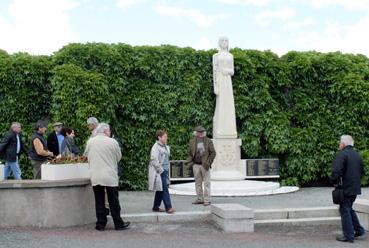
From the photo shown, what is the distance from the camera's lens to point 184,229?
9344mm

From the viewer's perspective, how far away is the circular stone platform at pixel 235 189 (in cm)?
1353

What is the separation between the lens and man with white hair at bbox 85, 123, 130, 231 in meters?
8.84

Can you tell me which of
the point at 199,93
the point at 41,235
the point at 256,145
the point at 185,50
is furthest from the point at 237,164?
the point at 41,235

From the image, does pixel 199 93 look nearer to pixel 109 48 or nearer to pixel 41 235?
pixel 109 48

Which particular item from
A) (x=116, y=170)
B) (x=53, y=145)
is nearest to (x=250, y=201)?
(x=116, y=170)

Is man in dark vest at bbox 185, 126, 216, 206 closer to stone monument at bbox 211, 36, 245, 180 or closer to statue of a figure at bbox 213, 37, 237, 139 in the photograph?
stone monument at bbox 211, 36, 245, 180

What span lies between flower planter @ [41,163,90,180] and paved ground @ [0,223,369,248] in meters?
0.91

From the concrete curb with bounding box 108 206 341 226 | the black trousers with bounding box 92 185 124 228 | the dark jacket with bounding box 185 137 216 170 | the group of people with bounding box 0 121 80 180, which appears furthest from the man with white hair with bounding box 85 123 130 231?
the dark jacket with bounding box 185 137 216 170

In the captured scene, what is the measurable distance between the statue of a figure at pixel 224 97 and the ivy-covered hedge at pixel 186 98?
1483 millimetres

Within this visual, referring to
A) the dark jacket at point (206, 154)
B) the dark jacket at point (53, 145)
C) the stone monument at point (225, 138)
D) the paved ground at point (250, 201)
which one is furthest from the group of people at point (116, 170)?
the stone monument at point (225, 138)

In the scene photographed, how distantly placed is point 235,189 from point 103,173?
18.1 ft

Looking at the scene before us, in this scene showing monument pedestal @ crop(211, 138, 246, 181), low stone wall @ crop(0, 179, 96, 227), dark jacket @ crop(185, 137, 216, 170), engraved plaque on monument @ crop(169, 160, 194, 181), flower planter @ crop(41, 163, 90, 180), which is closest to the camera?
low stone wall @ crop(0, 179, 96, 227)

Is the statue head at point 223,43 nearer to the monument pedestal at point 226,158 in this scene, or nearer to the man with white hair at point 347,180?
the monument pedestal at point 226,158

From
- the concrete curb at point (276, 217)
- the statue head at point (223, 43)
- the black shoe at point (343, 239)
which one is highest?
the statue head at point (223, 43)
